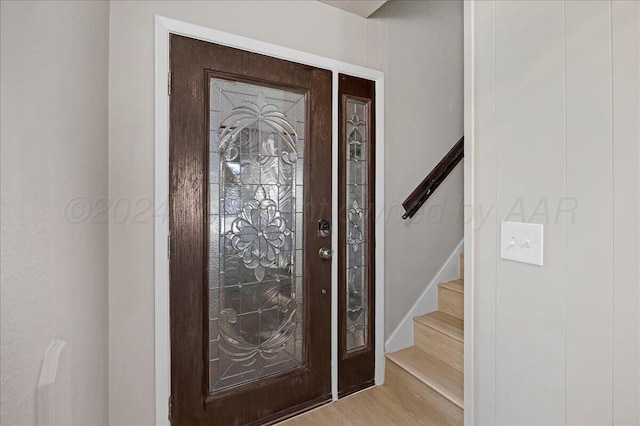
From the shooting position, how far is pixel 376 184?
6.70ft

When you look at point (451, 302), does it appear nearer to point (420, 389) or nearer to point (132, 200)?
point (420, 389)

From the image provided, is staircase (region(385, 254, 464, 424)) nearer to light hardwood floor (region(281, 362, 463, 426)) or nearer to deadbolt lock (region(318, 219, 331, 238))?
light hardwood floor (region(281, 362, 463, 426))

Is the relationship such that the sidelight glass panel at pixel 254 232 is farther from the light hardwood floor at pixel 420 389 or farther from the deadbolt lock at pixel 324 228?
the light hardwood floor at pixel 420 389

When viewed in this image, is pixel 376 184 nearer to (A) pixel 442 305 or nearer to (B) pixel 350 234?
(B) pixel 350 234

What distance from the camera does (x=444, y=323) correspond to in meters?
2.01

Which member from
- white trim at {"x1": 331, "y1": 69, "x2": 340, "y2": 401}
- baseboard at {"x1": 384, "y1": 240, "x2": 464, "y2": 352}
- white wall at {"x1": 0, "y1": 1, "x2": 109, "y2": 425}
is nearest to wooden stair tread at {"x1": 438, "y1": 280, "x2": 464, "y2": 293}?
baseboard at {"x1": 384, "y1": 240, "x2": 464, "y2": 352}

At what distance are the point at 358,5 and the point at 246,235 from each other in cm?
154

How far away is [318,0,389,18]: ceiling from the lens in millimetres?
1804

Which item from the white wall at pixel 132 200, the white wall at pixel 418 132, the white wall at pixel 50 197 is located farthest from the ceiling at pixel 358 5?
the white wall at pixel 50 197

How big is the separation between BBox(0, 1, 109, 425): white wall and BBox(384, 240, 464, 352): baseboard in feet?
5.59
